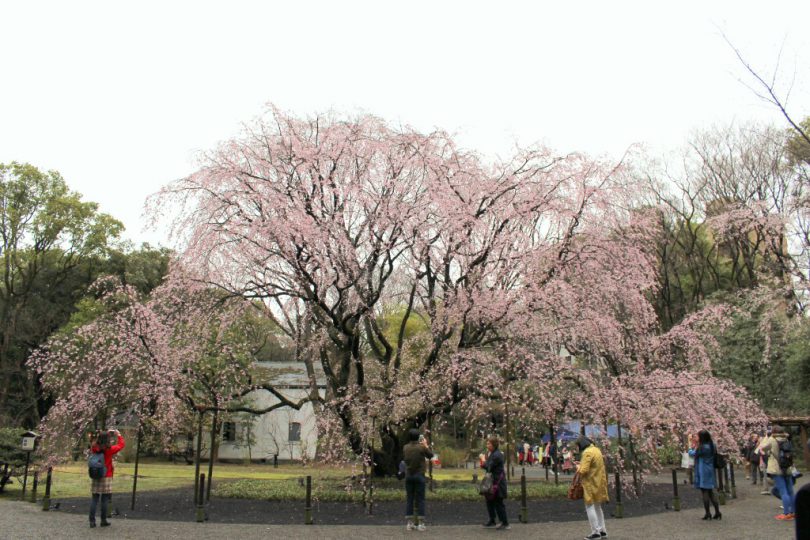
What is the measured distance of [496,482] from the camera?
9.91 m

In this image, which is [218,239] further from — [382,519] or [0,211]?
[0,211]

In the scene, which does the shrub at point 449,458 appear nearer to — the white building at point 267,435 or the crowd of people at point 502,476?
the white building at point 267,435

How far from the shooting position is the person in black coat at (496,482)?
9.91 m

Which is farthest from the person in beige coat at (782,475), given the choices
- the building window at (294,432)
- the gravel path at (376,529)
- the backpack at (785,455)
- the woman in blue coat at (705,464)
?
the building window at (294,432)

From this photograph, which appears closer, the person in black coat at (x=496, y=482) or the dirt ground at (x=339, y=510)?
the person in black coat at (x=496, y=482)

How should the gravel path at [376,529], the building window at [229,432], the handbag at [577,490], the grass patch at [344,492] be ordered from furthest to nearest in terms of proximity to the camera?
the building window at [229,432]
the grass patch at [344,492]
the gravel path at [376,529]
the handbag at [577,490]

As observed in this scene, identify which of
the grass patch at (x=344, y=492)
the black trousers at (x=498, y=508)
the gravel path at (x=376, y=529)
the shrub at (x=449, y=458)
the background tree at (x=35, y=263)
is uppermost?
the background tree at (x=35, y=263)

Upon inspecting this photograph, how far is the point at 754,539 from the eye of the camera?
8.96 metres

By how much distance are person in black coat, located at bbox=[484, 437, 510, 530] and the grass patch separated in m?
4.43

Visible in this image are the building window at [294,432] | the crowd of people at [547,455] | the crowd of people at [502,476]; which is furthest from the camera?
the building window at [294,432]

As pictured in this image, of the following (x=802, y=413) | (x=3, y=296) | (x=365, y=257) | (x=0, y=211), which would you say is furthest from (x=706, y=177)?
(x=3, y=296)

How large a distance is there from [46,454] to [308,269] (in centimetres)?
828

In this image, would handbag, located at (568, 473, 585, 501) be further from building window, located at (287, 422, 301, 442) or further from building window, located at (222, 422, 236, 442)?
building window, located at (222, 422, 236, 442)

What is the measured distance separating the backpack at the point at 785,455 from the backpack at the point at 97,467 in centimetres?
1115
